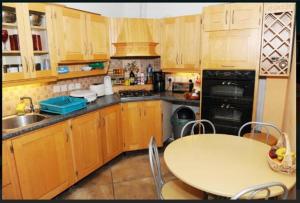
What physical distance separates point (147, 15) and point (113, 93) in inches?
57.0

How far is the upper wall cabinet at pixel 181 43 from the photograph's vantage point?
10.1ft

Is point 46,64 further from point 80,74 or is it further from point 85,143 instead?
point 85,143

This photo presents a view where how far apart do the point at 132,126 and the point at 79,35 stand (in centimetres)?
142

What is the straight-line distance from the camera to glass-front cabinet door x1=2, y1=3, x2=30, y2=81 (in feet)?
6.82

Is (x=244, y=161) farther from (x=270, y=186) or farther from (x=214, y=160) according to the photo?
(x=270, y=186)

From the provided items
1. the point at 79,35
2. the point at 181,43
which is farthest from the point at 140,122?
the point at 79,35

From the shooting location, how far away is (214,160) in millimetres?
1675

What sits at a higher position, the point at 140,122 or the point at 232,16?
the point at 232,16

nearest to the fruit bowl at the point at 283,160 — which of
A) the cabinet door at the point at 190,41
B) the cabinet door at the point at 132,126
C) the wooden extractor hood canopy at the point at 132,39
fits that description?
the cabinet door at the point at 190,41

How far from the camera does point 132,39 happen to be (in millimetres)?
3234

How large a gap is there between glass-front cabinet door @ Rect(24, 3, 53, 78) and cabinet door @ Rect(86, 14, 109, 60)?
1.85 ft

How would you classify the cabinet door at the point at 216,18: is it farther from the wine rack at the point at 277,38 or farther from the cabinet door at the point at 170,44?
the cabinet door at the point at 170,44

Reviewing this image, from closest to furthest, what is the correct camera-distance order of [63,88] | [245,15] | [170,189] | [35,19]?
1. [170,189]
2. [35,19]
3. [245,15]
4. [63,88]

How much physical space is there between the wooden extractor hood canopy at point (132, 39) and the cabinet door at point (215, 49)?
85cm
